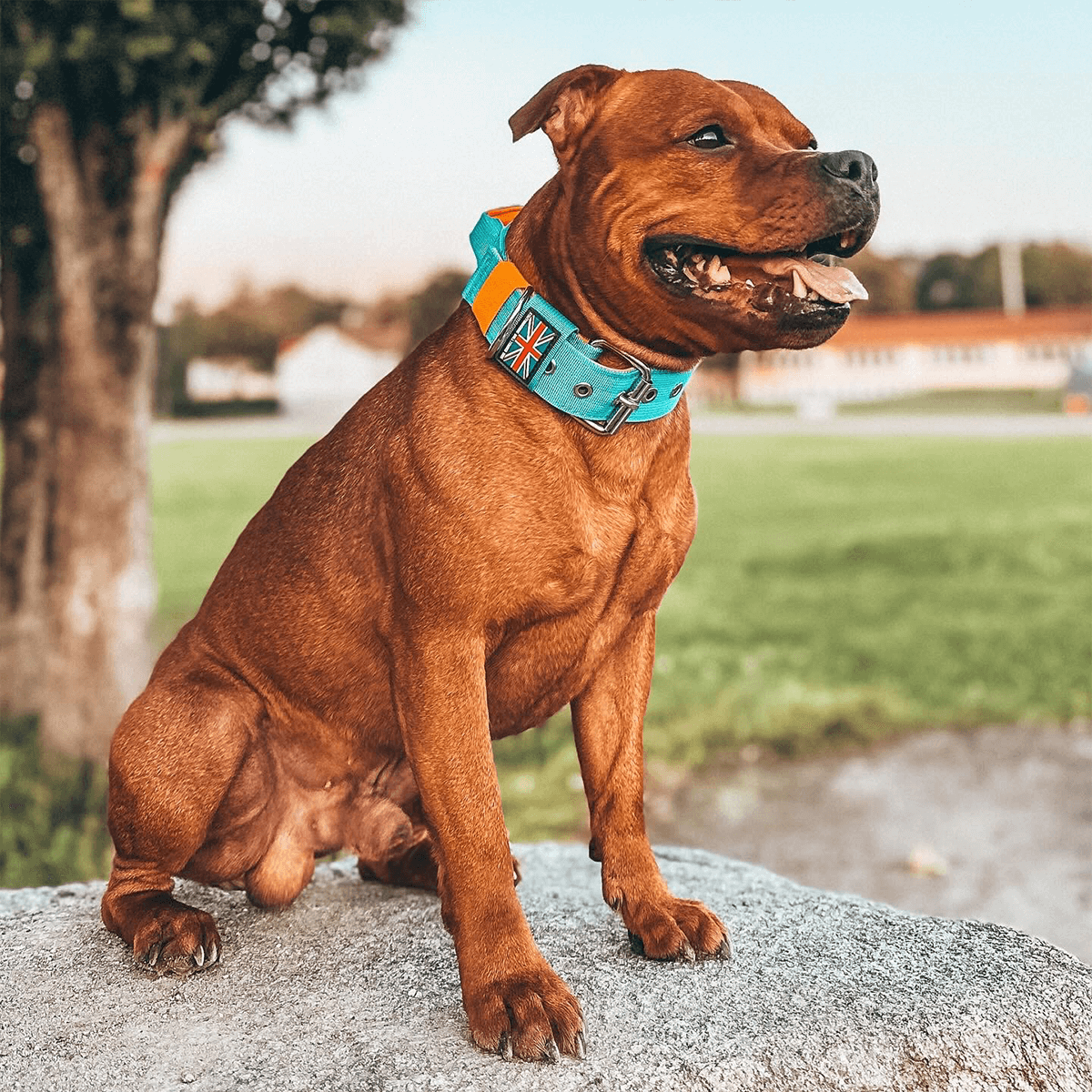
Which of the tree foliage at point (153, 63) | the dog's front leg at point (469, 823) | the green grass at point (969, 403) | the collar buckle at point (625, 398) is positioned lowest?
the green grass at point (969, 403)

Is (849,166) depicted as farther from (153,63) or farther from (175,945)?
(153,63)

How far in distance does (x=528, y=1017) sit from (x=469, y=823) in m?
0.41

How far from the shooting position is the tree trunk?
6.25 meters

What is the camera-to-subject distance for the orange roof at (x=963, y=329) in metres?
59.1

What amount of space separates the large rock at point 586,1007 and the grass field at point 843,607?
136 inches

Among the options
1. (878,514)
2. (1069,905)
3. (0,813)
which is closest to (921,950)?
(1069,905)

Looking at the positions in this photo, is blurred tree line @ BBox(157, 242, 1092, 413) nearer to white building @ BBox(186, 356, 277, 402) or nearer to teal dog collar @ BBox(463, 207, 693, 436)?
white building @ BBox(186, 356, 277, 402)

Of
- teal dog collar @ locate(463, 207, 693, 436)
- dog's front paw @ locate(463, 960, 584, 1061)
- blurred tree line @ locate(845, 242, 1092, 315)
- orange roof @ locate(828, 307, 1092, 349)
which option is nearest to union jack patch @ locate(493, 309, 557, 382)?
teal dog collar @ locate(463, 207, 693, 436)

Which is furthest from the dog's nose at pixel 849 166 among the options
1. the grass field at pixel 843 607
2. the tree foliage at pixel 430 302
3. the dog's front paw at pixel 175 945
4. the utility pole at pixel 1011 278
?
the utility pole at pixel 1011 278

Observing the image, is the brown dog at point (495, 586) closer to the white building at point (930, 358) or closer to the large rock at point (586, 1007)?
the large rock at point (586, 1007)

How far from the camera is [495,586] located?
2.77 meters

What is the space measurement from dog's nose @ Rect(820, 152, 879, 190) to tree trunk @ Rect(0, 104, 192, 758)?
4.56 meters

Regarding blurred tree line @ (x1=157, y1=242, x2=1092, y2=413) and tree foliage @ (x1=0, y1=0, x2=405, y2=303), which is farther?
blurred tree line @ (x1=157, y1=242, x2=1092, y2=413)

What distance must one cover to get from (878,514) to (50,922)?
52.6ft
